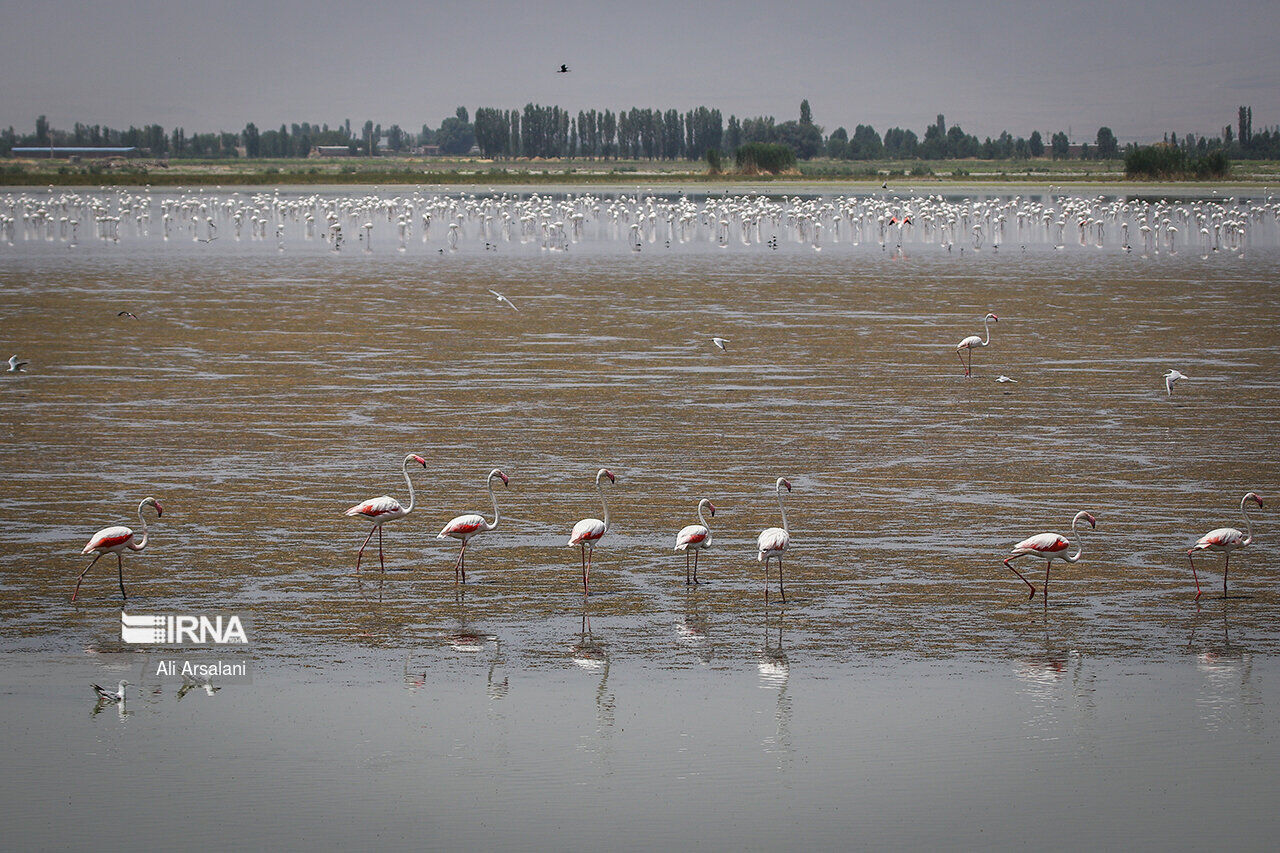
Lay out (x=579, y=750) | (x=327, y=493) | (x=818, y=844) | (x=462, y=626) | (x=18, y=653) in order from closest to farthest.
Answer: (x=818, y=844)
(x=579, y=750)
(x=18, y=653)
(x=462, y=626)
(x=327, y=493)

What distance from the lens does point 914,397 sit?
24609 millimetres

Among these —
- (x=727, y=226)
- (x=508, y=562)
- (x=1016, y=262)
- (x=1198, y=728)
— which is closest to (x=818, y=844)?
(x=1198, y=728)

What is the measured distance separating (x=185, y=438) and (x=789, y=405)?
945cm

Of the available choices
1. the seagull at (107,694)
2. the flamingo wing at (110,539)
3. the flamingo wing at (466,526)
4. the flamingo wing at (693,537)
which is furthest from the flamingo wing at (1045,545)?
the flamingo wing at (110,539)

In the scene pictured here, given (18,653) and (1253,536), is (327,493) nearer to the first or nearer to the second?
(18,653)

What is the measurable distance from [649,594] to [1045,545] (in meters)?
3.64

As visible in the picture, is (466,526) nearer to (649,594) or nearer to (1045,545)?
(649,594)

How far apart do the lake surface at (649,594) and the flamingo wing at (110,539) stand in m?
0.55

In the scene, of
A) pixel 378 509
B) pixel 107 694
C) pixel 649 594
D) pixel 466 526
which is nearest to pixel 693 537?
pixel 649 594

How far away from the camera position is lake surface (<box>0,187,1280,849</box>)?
9359 mm

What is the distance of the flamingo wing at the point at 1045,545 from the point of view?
1303 centimetres

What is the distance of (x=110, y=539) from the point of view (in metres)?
12.8

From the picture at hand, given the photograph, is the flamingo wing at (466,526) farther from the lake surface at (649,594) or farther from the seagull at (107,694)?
the seagull at (107,694)

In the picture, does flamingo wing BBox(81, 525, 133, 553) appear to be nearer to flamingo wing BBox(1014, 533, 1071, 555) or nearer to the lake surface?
the lake surface
